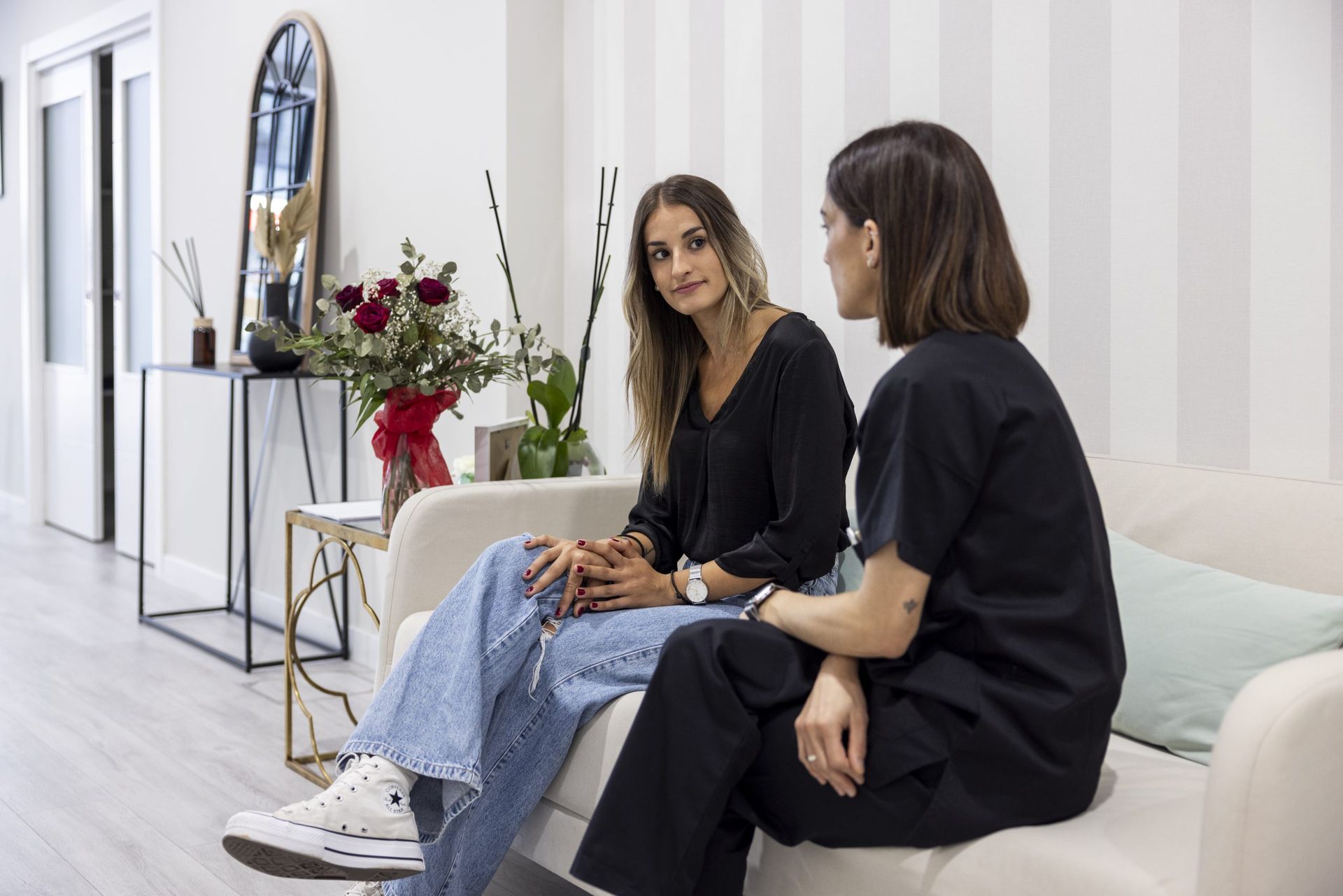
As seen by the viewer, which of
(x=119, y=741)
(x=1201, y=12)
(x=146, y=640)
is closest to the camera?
(x=1201, y=12)

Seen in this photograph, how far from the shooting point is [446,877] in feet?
5.70

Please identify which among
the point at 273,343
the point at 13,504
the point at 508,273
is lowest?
the point at 13,504

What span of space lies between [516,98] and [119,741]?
72.6 inches

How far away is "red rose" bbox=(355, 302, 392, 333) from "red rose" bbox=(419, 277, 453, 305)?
81 millimetres

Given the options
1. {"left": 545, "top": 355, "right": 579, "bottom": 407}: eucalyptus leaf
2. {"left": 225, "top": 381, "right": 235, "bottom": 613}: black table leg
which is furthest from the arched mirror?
{"left": 545, "top": 355, "right": 579, "bottom": 407}: eucalyptus leaf

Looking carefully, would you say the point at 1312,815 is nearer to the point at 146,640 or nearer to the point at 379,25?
the point at 379,25

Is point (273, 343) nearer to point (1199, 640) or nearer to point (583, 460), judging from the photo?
point (583, 460)

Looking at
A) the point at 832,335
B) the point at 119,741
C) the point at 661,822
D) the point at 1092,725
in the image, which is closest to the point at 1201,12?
the point at 832,335

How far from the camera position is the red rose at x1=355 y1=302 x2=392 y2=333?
2.42 m

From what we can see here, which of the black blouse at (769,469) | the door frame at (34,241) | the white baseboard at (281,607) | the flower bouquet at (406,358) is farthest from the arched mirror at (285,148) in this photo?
the black blouse at (769,469)

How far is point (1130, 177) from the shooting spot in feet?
6.53

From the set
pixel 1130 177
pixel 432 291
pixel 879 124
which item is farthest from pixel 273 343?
pixel 1130 177

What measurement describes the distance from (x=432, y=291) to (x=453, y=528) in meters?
0.53

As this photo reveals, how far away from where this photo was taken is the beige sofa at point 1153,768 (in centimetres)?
110
